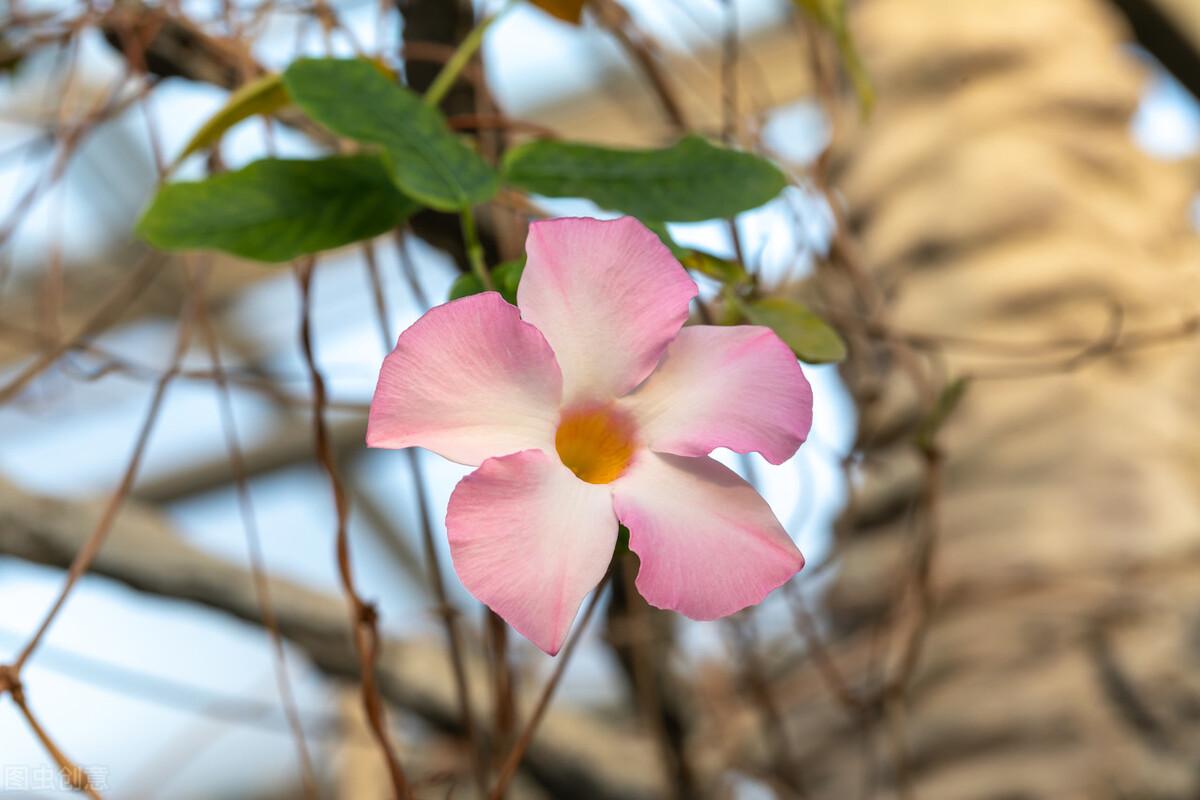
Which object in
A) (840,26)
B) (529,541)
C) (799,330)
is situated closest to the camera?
(529,541)

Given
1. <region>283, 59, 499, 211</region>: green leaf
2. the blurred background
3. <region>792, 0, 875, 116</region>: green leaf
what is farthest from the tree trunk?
<region>283, 59, 499, 211</region>: green leaf

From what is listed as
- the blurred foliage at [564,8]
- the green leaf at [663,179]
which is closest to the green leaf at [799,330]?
the green leaf at [663,179]

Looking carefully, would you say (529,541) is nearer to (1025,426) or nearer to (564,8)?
(564,8)

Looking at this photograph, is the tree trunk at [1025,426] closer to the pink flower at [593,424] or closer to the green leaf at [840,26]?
the green leaf at [840,26]

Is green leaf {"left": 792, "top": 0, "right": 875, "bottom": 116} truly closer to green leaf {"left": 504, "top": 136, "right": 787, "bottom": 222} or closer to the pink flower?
green leaf {"left": 504, "top": 136, "right": 787, "bottom": 222}

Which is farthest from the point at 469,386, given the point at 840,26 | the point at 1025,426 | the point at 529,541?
the point at 1025,426
